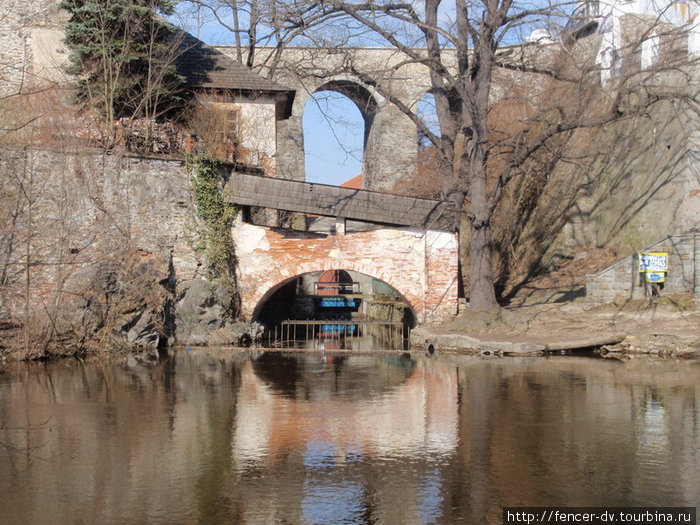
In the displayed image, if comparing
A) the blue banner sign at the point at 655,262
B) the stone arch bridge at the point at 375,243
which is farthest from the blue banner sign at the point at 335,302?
the blue banner sign at the point at 655,262

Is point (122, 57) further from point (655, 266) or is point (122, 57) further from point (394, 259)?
point (655, 266)

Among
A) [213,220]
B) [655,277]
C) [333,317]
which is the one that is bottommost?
[333,317]

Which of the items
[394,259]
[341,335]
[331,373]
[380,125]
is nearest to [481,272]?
[394,259]

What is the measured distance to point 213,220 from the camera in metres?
19.4

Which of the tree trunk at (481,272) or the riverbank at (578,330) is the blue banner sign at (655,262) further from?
the tree trunk at (481,272)

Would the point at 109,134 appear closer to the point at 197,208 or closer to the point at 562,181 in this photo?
the point at 197,208

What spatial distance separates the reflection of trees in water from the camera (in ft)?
42.4

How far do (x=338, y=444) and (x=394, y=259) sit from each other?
417 inches

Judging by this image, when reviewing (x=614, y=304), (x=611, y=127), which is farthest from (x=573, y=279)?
(x=611, y=127)

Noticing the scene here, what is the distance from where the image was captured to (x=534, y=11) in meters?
17.9

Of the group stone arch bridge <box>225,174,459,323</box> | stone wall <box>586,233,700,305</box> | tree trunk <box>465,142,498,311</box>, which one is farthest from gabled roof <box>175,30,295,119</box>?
stone wall <box>586,233,700,305</box>

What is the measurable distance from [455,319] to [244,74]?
10242mm

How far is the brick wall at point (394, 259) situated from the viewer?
19.3 meters

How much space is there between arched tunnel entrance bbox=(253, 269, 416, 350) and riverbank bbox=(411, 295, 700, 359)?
6.83ft
